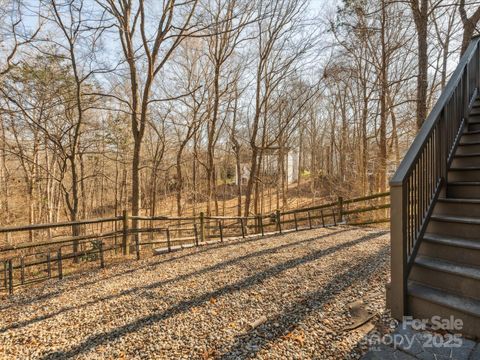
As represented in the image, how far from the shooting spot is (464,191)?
2.76 meters

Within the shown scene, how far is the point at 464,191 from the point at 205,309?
10.5 ft

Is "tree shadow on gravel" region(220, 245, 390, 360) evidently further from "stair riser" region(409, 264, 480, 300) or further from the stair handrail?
"stair riser" region(409, 264, 480, 300)

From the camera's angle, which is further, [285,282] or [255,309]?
[285,282]

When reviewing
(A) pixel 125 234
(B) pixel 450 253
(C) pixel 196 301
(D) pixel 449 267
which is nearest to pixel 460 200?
(B) pixel 450 253

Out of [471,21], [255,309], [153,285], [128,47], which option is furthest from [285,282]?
[128,47]

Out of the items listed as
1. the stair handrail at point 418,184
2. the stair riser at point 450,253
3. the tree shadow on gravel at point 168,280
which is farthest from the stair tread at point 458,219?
the tree shadow on gravel at point 168,280

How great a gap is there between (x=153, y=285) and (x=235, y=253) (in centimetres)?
193

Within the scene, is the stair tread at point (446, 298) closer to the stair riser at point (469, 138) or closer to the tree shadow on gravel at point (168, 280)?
the stair riser at point (469, 138)

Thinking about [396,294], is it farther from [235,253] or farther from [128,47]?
[128,47]

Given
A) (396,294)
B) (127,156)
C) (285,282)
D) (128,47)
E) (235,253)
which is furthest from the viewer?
(127,156)

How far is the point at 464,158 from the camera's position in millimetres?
3096

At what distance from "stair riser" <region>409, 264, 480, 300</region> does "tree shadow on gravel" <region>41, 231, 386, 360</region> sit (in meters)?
1.14

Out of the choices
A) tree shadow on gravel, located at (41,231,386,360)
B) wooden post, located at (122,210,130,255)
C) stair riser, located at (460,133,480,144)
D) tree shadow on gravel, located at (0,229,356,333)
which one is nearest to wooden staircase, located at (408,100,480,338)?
stair riser, located at (460,133,480,144)

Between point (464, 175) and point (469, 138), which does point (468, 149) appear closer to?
point (469, 138)
